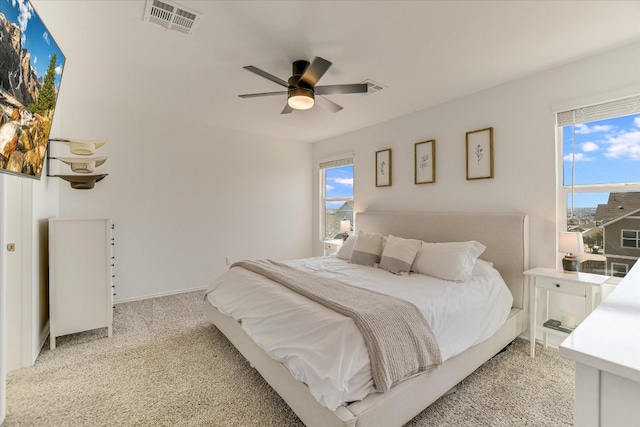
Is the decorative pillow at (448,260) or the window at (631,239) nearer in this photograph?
the window at (631,239)

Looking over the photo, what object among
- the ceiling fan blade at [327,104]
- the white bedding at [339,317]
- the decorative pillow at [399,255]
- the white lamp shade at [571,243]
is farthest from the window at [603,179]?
the ceiling fan blade at [327,104]

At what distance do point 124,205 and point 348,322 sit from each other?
11.7 ft

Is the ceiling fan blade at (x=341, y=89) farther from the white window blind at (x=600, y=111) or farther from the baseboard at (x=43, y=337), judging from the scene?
the baseboard at (x=43, y=337)

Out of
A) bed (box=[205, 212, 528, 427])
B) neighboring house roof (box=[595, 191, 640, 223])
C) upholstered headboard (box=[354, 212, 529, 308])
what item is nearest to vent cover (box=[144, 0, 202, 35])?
bed (box=[205, 212, 528, 427])

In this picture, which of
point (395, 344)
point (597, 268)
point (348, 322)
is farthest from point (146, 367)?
point (597, 268)

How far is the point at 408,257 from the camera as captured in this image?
113 inches

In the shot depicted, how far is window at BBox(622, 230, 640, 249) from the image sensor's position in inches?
91.9

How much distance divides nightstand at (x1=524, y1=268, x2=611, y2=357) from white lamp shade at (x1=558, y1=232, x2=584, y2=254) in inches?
7.9

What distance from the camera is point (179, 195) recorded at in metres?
4.18

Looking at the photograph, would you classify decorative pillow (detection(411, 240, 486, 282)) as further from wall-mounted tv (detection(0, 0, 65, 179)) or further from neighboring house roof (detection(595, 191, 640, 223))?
wall-mounted tv (detection(0, 0, 65, 179))

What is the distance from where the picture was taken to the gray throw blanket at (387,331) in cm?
150

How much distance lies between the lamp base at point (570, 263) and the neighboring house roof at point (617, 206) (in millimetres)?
424

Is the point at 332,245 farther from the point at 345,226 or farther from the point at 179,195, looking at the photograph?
the point at 179,195

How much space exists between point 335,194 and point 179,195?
2.57 m
